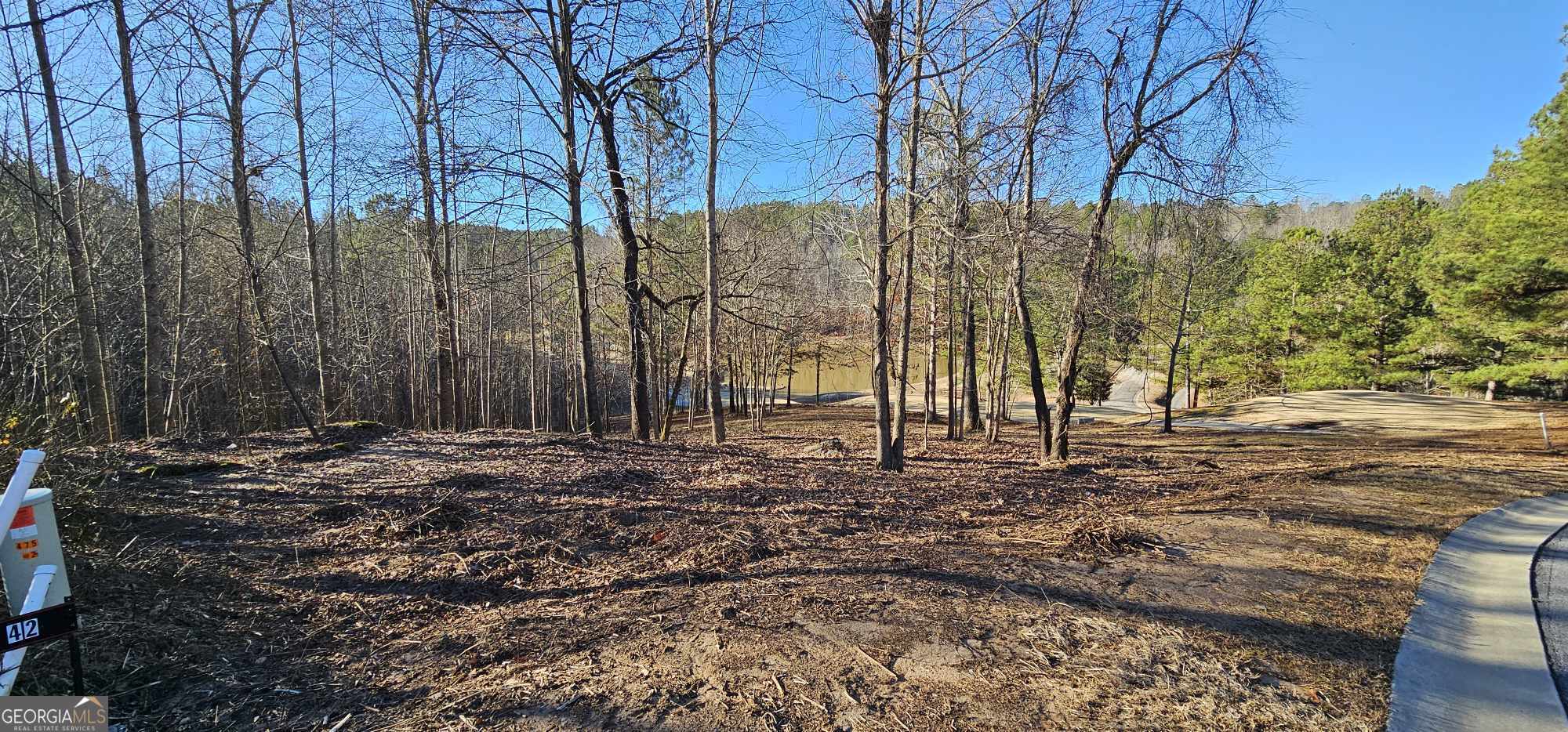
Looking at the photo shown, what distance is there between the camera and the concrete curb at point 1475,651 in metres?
2.73

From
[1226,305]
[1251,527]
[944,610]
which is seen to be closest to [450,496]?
[944,610]

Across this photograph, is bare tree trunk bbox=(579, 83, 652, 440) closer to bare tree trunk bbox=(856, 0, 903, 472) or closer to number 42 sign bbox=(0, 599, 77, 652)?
bare tree trunk bbox=(856, 0, 903, 472)

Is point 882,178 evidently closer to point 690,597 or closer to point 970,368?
point 690,597

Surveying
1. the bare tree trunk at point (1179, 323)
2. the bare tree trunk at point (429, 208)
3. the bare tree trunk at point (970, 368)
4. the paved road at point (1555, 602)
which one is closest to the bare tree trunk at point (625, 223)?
the bare tree trunk at point (429, 208)

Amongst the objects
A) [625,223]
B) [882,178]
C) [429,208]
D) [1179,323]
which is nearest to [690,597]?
[882,178]

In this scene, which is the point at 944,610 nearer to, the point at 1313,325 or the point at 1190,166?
the point at 1190,166

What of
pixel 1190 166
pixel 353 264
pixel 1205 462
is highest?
pixel 353 264

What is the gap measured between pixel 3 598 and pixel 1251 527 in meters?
8.65

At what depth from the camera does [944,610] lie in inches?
130

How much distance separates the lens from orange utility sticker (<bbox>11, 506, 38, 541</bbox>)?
1.90 metres

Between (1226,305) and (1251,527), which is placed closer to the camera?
(1251,527)

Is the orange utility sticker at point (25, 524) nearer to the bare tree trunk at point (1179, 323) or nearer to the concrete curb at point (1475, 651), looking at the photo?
the concrete curb at point (1475, 651)

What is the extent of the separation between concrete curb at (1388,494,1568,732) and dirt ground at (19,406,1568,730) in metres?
0.14

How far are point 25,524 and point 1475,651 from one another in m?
6.73
